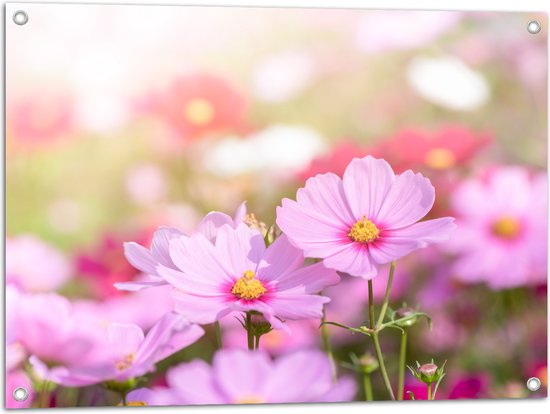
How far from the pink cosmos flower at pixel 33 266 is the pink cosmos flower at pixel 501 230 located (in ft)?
1.53

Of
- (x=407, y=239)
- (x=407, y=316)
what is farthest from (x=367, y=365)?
(x=407, y=239)

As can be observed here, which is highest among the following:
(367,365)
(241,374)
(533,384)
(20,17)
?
(20,17)

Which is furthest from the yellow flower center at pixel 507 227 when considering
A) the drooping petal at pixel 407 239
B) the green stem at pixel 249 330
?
the green stem at pixel 249 330

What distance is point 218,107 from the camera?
99cm

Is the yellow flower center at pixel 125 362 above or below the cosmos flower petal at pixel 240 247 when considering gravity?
below

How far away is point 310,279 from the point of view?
Answer: 0.64m

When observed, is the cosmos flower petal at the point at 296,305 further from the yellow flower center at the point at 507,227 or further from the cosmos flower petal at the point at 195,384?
the yellow flower center at the point at 507,227

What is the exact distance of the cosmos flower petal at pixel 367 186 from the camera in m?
0.68

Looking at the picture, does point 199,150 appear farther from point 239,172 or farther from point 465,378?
point 465,378

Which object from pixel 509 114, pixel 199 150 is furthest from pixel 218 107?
pixel 509 114

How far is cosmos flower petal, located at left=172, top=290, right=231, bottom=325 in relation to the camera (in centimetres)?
60

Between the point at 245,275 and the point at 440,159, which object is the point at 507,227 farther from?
the point at 245,275

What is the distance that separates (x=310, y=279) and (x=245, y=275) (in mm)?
50

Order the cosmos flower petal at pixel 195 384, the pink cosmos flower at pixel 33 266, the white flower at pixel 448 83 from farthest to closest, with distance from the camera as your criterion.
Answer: the white flower at pixel 448 83
the pink cosmos flower at pixel 33 266
the cosmos flower petal at pixel 195 384
